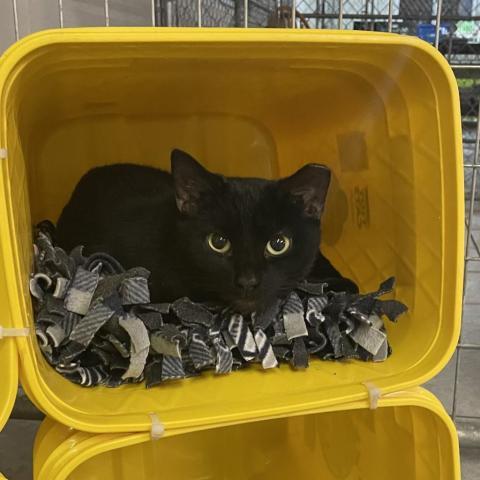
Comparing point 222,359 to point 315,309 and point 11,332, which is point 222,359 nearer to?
point 315,309

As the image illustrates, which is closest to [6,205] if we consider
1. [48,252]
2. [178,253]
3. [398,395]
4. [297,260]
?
[48,252]

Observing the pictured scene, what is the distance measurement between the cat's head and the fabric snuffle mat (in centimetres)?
4

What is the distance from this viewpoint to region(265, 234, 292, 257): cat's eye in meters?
0.85

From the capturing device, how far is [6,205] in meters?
0.63

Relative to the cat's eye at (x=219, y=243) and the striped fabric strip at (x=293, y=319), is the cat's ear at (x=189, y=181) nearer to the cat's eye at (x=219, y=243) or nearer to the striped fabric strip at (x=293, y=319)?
the cat's eye at (x=219, y=243)

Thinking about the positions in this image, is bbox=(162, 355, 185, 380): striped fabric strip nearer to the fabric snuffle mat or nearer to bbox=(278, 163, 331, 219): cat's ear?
the fabric snuffle mat

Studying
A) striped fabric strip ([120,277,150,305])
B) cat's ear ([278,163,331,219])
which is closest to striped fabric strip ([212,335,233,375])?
striped fabric strip ([120,277,150,305])

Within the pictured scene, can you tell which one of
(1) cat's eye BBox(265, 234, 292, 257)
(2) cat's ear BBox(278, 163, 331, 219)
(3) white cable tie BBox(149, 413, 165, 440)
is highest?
(2) cat's ear BBox(278, 163, 331, 219)

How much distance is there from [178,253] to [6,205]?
31cm

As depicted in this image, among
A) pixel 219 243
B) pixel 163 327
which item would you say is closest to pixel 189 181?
pixel 219 243

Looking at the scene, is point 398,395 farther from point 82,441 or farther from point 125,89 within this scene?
point 125,89

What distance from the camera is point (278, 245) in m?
0.86

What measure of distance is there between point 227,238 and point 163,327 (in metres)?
0.16

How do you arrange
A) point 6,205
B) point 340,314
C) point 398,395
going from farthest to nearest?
point 340,314
point 398,395
point 6,205
